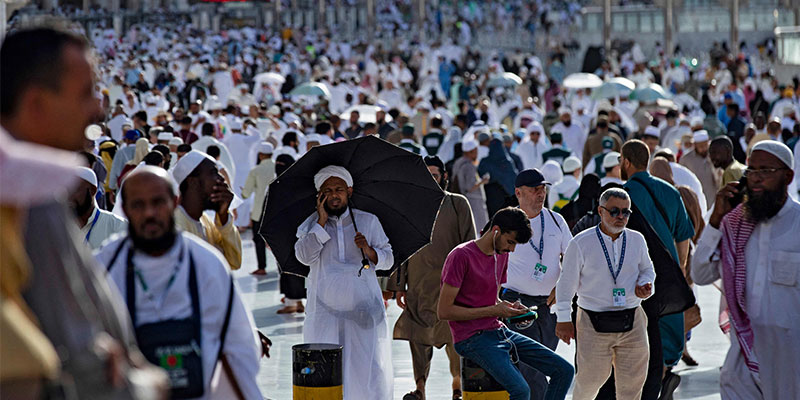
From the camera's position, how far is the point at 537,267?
7852 millimetres

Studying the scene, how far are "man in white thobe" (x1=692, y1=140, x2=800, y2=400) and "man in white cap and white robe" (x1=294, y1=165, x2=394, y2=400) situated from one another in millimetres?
2089

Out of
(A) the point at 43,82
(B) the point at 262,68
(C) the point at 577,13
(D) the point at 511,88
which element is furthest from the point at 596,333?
(C) the point at 577,13

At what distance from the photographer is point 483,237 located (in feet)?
22.7

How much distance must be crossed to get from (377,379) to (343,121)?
14888 mm

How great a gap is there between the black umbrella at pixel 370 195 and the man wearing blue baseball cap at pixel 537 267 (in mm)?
536

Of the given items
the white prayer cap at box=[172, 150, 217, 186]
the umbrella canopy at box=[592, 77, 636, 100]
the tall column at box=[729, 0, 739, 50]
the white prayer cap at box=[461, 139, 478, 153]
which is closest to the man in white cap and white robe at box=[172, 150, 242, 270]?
the white prayer cap at box=[172, 150, 217, 186]

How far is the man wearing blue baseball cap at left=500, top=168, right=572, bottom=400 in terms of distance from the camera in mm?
7852

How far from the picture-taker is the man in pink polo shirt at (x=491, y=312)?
22.4 feet

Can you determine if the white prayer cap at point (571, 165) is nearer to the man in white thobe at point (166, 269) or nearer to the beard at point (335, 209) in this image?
the beard at point (335, 209)

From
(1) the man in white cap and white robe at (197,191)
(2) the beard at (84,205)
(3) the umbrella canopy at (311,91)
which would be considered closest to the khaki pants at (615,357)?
(1) the man in white cap and white robe at (197,191)

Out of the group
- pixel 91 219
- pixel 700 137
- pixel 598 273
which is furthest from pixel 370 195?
pixel 700 137

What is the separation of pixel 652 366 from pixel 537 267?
0.86m

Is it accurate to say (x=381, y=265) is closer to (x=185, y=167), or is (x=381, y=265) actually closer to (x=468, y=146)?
(x=185, y=167)

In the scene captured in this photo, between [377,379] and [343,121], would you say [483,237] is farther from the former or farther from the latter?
[343,121]
